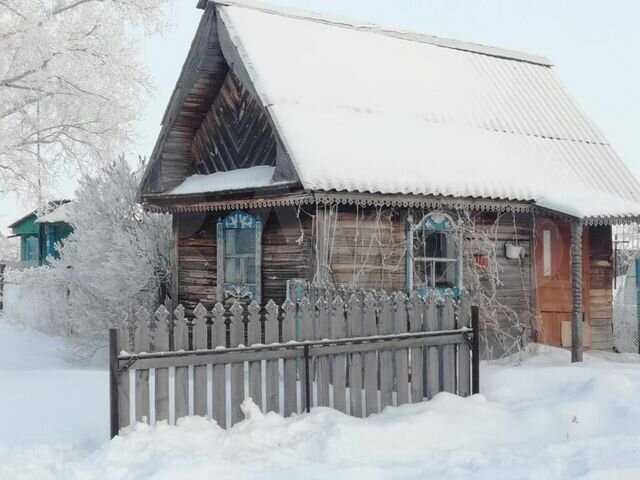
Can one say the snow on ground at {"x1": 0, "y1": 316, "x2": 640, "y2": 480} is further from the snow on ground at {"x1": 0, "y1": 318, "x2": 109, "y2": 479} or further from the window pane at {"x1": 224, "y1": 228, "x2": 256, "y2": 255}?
the window pane at {"x1": 224, "y1": 228, "x2": 256, "y2": 255}

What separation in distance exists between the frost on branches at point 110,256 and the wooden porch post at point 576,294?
25.8ft

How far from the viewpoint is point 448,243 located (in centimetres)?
1304

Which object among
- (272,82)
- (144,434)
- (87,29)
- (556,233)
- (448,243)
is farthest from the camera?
(87,29)

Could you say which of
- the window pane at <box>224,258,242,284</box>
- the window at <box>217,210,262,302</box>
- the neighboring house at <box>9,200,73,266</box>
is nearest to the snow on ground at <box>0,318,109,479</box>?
the window at <box>217,210,262,302</box>

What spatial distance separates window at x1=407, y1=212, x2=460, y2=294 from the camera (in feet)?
40.5

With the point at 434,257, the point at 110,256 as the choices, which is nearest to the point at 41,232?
the point at 110,256

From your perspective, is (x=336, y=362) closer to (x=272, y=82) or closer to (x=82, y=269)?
(x=272, y=82)

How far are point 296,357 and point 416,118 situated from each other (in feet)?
23.8

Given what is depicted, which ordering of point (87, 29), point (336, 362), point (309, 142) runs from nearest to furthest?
point (336, 362) < point (309, 142) < point (87, 29)

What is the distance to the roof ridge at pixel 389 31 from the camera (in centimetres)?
1398

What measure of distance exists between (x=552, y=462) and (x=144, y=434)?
3.44 m

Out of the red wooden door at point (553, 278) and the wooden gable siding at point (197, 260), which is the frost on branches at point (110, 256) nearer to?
the wooden gable siding at point (197, 260)

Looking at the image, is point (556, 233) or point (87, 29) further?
point (87, 29)

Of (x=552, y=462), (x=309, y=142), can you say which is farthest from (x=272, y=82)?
(x=552, y=462)
